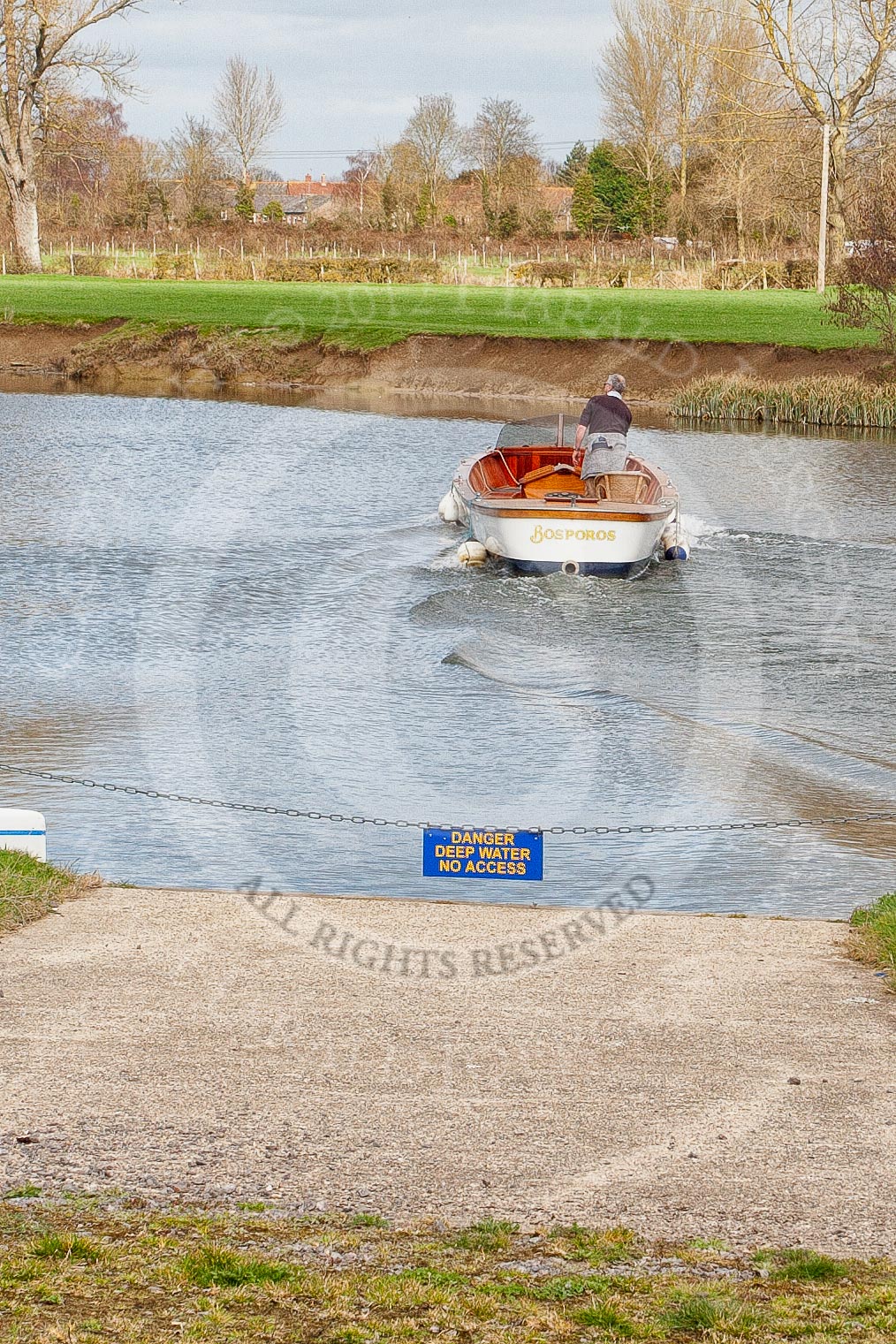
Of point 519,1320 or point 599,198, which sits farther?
point 599,198

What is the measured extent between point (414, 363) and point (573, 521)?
2679 cm

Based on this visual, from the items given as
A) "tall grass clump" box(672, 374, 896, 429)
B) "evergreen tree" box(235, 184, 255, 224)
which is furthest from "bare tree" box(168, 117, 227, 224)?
"tall grass clump" box(672, 374, 896, 429)

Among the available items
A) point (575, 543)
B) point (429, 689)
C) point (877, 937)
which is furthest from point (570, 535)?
point (877, 937)

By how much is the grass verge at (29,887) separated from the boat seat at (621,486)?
1101 centimetres

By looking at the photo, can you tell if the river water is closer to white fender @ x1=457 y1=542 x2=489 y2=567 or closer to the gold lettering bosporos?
white fender @ x1=457 y1=542 x2=489 y2=567

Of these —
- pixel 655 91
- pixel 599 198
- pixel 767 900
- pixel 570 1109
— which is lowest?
pixel 767 900

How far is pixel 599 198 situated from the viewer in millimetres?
83812

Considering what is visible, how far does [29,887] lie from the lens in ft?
23.9

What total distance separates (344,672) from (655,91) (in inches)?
3029

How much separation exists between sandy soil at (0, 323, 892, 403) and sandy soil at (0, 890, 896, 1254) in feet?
103

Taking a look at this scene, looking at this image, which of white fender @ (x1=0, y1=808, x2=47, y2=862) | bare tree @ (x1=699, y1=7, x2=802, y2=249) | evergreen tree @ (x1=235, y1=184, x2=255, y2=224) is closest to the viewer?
white fender @ (x1=0, y1=808, x2=47, y2=862)

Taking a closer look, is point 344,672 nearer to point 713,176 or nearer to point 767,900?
point 767,900

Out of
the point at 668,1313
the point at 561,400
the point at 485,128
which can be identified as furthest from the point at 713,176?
the point at 668,1313

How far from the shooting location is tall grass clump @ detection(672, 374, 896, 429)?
111 ft
